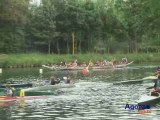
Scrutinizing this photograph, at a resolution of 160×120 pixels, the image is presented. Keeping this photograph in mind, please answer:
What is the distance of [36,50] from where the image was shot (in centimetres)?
10531

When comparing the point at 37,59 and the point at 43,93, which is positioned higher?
the point at 37,59

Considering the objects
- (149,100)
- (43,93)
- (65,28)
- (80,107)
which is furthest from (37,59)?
(149,100)

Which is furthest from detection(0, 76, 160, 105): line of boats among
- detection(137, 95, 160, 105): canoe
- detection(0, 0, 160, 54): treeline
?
detection(0, 0, 160, 54): treeline

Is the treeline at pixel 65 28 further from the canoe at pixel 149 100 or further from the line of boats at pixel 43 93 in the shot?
the canoe at pixel 149 100

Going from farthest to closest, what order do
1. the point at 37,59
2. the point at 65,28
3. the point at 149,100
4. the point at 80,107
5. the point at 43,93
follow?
the point at 65,28
the point at 37,59
the point at 43,93
the point at 80,107
the point at 149,100

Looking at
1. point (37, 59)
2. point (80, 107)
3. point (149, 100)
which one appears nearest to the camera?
point (149, 100)

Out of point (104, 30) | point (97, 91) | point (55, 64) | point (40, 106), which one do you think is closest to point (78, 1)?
point (104, 30)

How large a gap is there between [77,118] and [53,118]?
1.44 meters

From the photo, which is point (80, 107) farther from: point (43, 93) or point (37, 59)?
point (37, 59)

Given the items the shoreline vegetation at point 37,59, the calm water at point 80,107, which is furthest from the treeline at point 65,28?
the calm water at point 80,107

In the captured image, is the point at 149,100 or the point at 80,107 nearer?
the point at 149,100

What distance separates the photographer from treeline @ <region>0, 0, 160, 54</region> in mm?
95625

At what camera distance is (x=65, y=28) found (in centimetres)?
10469

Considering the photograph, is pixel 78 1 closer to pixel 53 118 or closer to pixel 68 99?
pixel 68 99
